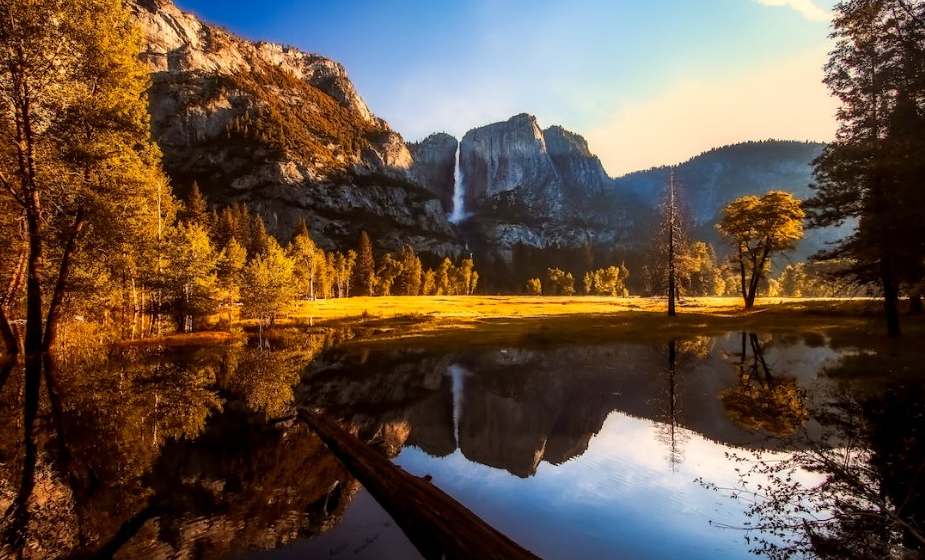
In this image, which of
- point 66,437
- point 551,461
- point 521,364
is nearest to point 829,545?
point 551,461

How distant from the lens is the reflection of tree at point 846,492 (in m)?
6.28

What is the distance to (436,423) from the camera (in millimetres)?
14406

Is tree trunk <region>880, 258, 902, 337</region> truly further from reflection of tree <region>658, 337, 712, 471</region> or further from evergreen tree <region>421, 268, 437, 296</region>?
evergreen tree <region>421, 268, 437, 296</region>

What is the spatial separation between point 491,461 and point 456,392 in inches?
326

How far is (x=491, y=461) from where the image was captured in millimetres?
11062

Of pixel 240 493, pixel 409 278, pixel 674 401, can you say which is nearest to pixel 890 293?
pixel 674 401

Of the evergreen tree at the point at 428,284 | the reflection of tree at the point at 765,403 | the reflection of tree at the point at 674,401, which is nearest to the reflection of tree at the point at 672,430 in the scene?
the reflection of tree at the point at 674,401

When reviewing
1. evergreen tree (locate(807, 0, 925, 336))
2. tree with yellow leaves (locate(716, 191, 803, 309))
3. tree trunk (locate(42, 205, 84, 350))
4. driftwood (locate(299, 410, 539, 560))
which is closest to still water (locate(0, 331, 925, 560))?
driftwood (locate(299, 410, 539, 560))

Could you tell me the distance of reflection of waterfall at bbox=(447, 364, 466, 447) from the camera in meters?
14.1

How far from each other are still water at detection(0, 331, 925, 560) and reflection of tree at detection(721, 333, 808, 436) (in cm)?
13

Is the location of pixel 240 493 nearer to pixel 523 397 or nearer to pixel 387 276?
pixel 523 397

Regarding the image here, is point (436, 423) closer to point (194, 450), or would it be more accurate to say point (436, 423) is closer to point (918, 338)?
point (194, 450)

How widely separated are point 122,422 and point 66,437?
1591mm

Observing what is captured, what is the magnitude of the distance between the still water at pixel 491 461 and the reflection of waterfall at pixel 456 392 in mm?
143
